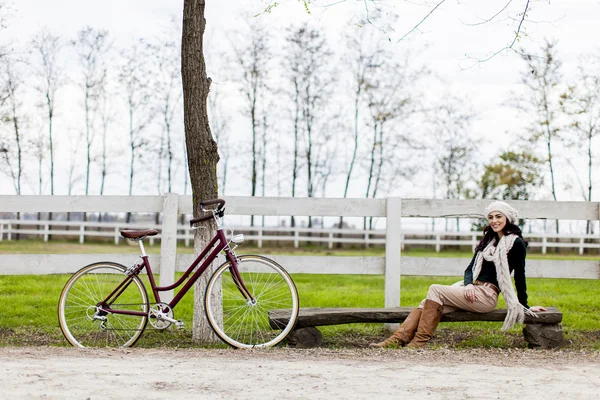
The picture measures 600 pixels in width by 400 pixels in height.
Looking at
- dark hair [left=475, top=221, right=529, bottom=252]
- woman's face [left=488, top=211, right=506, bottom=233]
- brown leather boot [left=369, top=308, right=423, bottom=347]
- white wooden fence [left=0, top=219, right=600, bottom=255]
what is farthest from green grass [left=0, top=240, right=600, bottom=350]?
white wooden fence [left=0, top=219, right=600, bottom=255]

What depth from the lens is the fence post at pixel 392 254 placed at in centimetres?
736

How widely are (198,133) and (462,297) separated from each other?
2740mm

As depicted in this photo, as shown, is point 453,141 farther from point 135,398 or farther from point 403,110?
point 135,398

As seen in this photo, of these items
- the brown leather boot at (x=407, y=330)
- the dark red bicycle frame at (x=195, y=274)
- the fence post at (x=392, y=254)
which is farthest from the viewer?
the fence post at (x=392, y=254)

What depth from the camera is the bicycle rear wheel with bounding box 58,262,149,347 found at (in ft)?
20.0

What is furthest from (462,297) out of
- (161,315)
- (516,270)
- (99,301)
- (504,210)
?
(99,301)

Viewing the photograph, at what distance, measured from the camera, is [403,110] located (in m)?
24.8

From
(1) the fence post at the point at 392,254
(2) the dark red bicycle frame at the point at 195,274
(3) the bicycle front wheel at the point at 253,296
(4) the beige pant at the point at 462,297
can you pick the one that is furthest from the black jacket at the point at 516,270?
(2) the dark red bicycle frame at the point at 195,274

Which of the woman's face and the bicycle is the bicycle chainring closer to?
the bicycle

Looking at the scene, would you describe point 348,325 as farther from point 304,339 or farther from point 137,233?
point 137,233

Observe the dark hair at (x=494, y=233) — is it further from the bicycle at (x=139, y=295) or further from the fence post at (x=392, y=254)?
the bicycle at (x=139, y=295)

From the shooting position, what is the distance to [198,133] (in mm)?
6699

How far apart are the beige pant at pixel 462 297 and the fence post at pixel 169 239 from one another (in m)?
2.55

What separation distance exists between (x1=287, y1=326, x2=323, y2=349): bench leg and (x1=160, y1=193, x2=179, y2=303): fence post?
1528 millimetres
